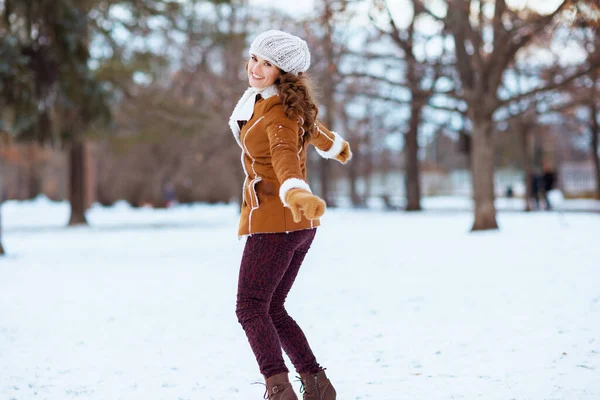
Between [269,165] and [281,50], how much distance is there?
53 centimetres

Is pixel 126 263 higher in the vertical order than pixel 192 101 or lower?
lower

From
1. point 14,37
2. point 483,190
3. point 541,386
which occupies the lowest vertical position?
point 541,386

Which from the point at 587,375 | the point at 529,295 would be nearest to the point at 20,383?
the point at 587,375

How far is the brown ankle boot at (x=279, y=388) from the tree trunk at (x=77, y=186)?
21267 mm

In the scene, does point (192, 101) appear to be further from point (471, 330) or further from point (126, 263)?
point (471, 330)

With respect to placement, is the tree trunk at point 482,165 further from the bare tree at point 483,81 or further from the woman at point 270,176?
the woman at point 270,176

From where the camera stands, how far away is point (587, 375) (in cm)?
409

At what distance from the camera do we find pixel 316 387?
11.4 ft

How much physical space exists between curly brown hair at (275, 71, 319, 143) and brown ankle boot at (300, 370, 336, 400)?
3.70ft

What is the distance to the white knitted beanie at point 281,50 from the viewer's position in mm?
3258

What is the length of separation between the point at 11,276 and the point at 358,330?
5999 mm

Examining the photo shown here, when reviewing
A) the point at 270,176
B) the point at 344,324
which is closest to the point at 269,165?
the point at 270,176

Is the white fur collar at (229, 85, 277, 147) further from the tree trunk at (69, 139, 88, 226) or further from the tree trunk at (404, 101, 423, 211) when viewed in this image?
the tree trunk at (404, 101, 423, 211)

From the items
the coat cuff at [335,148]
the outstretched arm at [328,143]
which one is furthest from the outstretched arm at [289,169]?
the coat cuff at [335,148]
